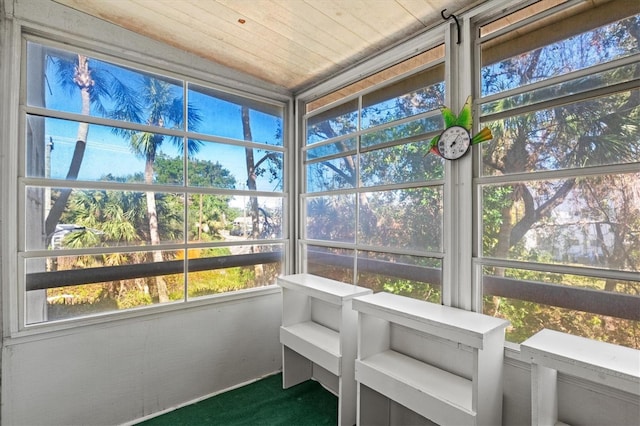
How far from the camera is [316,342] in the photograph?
225 centimetres

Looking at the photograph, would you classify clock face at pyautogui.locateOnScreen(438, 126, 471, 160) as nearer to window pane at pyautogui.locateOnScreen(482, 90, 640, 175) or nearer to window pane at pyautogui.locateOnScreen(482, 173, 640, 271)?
window pane at pyautogui.locateOnScreen(482, 90, 640, 175)

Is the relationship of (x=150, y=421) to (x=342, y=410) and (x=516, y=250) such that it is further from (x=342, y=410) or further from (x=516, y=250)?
(x=516, y=250)

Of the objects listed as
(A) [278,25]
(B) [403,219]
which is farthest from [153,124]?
(B) [403,219]

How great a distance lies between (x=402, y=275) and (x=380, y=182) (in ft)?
2.23

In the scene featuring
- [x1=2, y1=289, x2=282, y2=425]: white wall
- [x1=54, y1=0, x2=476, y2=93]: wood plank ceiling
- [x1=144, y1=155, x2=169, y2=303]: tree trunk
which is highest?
[x1=54, y1=0, x2=476, y2=93]: wood plank ceiling

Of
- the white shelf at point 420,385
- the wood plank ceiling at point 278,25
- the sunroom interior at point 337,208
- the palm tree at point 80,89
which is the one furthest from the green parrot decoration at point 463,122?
the palm tree at point 80,89

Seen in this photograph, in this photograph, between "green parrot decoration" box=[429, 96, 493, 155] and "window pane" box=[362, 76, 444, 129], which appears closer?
"green parrot decoration" box=[429, 96, 493, 155]

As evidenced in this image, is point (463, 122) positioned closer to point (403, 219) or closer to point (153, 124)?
point (403, 219)

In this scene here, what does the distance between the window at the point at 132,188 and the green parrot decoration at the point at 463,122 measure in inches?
62.9

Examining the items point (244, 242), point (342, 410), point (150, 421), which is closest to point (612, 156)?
point (342, 410)

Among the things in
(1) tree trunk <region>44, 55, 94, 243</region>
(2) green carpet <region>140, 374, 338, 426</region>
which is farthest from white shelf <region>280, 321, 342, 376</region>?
(1) tree trunk <region>44, 55, 94, 243</region>

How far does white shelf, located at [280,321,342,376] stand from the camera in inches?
81.4

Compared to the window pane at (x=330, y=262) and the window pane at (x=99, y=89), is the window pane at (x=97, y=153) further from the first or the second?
the window pane at (x=330, y=262)

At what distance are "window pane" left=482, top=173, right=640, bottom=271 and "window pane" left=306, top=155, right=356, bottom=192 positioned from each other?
1.07m
